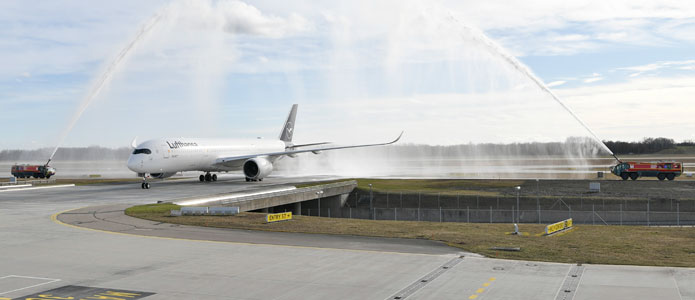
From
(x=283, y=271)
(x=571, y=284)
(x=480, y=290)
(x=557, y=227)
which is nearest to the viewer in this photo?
(x=480, y=290)

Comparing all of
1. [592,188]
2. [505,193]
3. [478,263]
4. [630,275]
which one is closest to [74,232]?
[478,263]

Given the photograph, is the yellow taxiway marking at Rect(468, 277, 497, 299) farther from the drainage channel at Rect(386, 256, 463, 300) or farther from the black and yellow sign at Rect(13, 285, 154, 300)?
the black and yellow sign at Rect(13, 285, 154, 300)

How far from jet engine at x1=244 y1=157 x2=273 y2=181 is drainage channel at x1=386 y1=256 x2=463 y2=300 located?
149 ft

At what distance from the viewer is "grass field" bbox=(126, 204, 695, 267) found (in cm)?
1922

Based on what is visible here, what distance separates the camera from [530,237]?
23984 mm

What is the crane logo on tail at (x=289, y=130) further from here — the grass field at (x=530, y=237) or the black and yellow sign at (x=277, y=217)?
the black and yellow sign at (x=277, y=217)

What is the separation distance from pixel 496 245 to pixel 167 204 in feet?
75.2

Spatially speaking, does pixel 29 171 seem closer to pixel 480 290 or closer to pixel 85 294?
pixel 85 294

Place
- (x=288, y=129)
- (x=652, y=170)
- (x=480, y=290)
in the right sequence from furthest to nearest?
(x=288, y=129) < (x=652, y=170) < (x=480, y=290)

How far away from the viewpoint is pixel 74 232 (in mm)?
25078

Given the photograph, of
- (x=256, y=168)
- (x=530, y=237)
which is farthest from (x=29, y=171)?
(x=530, y=237)

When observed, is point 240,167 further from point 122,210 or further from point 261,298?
point 261,298

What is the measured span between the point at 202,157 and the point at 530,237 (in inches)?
1753

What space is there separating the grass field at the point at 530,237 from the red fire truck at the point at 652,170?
1731 inches
